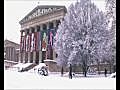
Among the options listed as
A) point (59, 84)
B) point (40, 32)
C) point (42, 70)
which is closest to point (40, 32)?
point (40, 32)

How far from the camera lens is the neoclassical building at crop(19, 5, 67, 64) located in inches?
1838

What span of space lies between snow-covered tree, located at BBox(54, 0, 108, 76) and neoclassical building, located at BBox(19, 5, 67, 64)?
16.1 meters

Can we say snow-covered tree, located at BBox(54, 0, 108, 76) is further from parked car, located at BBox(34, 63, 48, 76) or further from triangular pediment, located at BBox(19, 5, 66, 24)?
triangular pediment, located at BBox(19, 5, 66, 24)

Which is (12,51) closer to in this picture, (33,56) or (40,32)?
(33,56)

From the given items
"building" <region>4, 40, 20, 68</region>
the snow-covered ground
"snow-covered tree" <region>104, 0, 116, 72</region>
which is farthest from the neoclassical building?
the snow-covered ground

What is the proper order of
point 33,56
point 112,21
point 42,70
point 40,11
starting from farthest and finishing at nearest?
point 40,11 < point 33,56 < point 42,70 < point 112,21

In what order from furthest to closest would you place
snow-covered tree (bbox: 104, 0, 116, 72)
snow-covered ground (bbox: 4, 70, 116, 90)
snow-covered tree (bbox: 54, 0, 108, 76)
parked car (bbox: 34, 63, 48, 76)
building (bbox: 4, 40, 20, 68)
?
building (bbox: 4, 40, 20, 68) < parked car (bbox: 34, 63, 48, 76) < snow-covered tree (bbox: 54, 0, 108, 76) < snow-covered tree (bbox: 104, 0, 116, 72) < snow-covered ground (bbox: 4, 70, 116, 90)

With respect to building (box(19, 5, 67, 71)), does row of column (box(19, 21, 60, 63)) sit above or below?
below

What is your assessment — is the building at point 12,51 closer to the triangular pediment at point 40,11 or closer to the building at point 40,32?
the building at point 40,32

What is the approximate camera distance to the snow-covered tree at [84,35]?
25.7 meters

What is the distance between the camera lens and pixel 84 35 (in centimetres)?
2608

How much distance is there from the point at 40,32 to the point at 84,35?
24.7 meters

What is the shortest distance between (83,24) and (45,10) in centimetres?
2745

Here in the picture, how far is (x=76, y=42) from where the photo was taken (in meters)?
25.9
